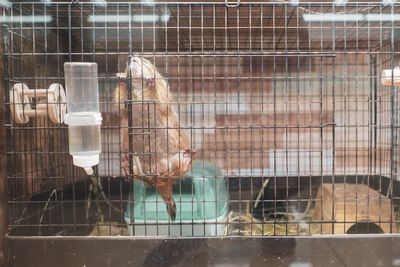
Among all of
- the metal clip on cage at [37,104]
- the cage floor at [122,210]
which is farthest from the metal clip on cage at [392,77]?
the metal clip on cage at [37,104]

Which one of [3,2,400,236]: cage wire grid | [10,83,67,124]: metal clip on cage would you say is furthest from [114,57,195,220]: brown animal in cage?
[10,83,67,124]: metal clip on cage

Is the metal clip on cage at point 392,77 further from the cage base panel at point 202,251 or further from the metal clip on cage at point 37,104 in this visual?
the metal clip on cage at point 37,104

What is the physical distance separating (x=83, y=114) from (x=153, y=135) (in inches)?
18.4

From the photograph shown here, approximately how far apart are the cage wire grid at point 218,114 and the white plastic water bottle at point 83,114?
20 cm

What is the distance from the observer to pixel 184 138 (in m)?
2.06

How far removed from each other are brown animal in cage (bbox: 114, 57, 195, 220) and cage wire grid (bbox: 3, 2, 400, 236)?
0.12 feet

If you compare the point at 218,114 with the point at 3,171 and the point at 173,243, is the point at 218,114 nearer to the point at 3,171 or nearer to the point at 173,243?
the point at 173,243

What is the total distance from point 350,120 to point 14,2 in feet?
8.81

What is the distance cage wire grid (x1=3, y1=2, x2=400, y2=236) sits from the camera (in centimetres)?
192

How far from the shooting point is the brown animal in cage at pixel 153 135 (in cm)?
192

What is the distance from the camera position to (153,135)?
1.99 meters

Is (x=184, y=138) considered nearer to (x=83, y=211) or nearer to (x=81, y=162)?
(x=81, y=162)

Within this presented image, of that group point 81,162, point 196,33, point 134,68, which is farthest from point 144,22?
point 81,162

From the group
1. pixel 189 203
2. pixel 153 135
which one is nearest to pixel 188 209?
pixel 189 203
